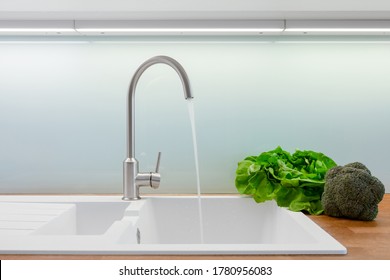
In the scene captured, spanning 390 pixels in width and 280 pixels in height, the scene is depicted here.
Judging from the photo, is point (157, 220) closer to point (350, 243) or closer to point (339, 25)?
point (350, 243)

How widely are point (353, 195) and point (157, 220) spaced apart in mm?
575

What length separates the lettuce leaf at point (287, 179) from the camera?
1.24 metres

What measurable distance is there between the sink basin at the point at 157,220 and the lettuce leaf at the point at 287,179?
0.05 meters

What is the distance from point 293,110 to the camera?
1543 mm

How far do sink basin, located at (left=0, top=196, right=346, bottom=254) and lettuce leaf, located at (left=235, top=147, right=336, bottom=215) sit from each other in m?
0.05

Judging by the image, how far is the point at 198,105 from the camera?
1538mm

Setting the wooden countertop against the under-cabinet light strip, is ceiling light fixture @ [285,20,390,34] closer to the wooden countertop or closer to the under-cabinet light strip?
the under-cabinet light strip

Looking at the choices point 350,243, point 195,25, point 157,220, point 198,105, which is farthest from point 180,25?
point 350,243

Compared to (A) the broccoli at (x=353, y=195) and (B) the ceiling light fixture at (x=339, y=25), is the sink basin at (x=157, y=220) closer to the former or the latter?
(A) the broccoli at (x=353, y=195)

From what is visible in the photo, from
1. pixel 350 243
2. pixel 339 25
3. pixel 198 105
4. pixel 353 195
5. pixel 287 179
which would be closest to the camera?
pixel 350 243

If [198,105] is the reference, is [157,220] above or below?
below

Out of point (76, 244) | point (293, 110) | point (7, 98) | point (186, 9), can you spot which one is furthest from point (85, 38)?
point (76, 244)

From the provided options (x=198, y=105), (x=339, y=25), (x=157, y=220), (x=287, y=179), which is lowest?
(x=157, y=220)

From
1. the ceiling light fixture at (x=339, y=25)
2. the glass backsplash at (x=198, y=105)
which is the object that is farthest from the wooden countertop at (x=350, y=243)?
the ceiling light fixture at (x=339, y=25)
